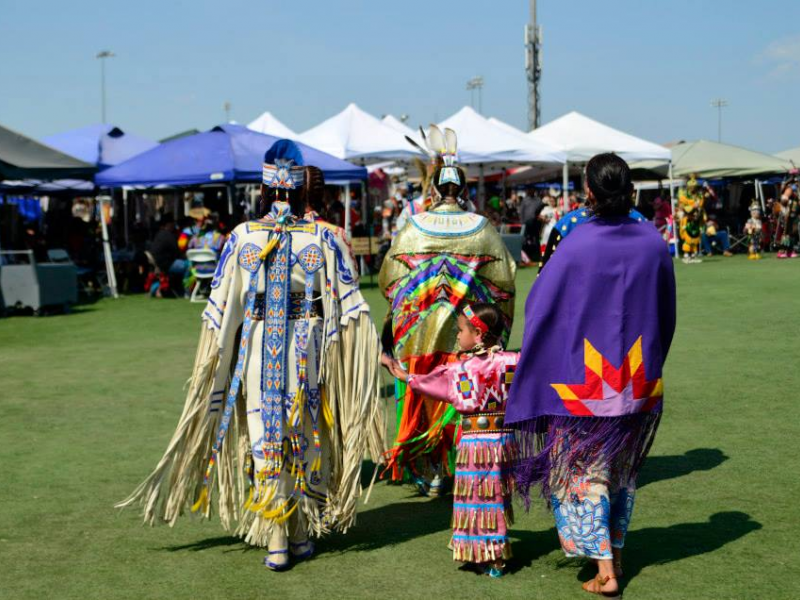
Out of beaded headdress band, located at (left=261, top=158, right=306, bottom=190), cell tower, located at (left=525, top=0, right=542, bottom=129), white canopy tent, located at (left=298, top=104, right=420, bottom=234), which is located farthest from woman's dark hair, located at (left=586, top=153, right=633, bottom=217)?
cell tower, located at (left=525, top=0, right=542, bottom=129)

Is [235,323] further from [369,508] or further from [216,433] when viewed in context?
[369,508]

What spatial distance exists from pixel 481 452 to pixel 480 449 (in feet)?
0.04

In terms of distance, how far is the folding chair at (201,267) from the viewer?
15.4 meters

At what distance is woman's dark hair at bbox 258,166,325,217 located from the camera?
447 centimetres

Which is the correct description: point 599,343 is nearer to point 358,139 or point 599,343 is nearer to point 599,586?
point 599,586

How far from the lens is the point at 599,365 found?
376 centimetres

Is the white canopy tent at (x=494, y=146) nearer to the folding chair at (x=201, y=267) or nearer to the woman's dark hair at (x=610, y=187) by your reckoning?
the folding chair at (x=201, y=267)

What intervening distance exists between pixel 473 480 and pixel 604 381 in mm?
695

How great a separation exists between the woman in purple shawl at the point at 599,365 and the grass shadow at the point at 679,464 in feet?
5.20

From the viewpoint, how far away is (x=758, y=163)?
25.2 metres

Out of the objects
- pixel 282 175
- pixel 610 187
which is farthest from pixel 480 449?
pixel 282 175

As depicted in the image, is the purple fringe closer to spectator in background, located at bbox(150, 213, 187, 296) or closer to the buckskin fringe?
the buckskin fringe

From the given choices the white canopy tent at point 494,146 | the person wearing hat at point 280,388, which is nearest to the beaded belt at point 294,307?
the person wearing hat at point 280,388

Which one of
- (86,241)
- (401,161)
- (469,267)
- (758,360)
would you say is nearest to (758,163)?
(401,161)
